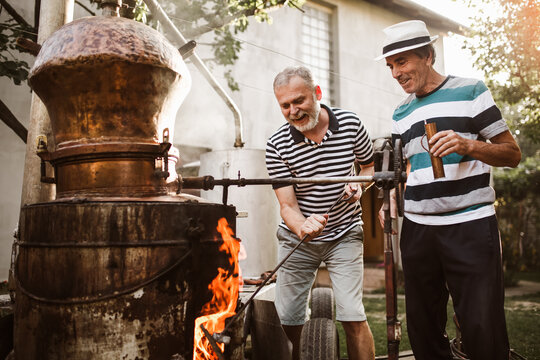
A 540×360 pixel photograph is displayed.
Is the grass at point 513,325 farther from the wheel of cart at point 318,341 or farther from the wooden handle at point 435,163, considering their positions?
the wooden handle at point 435,163

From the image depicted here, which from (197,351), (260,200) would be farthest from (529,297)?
(197,351)

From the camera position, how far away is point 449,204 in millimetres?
2980

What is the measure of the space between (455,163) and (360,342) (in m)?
1.49

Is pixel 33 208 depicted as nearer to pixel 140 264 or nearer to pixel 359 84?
pixel 140 264

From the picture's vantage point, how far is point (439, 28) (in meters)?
16.9

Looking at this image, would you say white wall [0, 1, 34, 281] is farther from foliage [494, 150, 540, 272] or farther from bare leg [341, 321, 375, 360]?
foliage [494, 150, 540, 272]

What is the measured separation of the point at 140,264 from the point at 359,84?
12.8 m

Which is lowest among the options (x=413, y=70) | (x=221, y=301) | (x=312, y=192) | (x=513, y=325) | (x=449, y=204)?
(x=513, y=325)

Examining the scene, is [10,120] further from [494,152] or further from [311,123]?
[494,152]

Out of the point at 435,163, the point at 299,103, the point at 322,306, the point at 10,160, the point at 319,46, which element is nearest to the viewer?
the point at 435,163

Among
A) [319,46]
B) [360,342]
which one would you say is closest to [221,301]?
[360,342]

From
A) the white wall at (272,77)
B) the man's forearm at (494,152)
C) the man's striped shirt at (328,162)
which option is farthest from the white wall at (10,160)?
the man's forearm at (494,152)

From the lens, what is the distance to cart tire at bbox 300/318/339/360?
3.33 metres

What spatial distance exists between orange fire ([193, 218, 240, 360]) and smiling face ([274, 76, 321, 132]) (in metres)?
1.03
